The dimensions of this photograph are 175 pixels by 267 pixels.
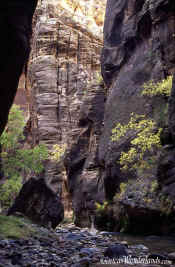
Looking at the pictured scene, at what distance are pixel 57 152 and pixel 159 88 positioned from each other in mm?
21936

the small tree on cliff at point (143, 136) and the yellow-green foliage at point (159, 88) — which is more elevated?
the yellow-green foliage at point (159, 88)

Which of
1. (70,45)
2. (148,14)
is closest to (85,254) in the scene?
(148,14)

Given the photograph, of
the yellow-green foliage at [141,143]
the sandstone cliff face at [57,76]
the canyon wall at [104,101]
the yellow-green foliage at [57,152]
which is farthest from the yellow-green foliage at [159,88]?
the yellow-green foliage at [57,152]

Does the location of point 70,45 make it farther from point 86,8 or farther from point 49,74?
point 86,8

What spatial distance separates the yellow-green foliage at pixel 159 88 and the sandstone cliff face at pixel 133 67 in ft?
1.62

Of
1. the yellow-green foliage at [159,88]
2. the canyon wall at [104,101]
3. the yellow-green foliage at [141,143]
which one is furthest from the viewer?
the yellow-green foliage at [159,88]

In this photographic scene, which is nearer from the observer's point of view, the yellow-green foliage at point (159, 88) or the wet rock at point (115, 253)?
the wet rock at point (115, 253)

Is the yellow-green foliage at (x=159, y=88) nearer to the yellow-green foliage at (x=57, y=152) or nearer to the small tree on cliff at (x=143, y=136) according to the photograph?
the small tree on cliff at (x=143, y=136)

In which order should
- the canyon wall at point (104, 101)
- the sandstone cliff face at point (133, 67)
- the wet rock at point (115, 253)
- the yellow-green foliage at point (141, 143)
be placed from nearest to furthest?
1. the wet rock at point (115, 253)
2. the canyon wall at point (104, 101)
3. the yellow-green foliage at point (141, 143)
4. the sandstone cliff face at point (133, 67)

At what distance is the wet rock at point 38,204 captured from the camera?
1390cm

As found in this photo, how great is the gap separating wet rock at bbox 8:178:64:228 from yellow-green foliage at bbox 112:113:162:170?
14.5ft

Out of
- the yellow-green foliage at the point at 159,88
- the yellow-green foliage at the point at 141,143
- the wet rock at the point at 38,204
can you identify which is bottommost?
the wet rock at the point at 38,204

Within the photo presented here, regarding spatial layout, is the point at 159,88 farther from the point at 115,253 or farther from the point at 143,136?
the point at 115,253

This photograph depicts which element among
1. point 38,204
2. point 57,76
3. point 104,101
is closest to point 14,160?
point 38,204
